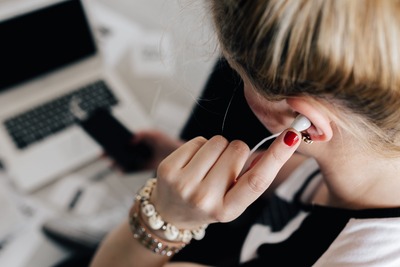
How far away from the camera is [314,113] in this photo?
0.50m

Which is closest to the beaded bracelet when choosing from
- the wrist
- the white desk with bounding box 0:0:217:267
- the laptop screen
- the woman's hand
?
the wrist

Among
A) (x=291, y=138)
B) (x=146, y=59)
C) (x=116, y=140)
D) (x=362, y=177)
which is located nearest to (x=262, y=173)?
(x=291, y=138)

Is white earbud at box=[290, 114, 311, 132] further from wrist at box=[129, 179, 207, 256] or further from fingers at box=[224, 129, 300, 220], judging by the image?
wrist at box=[129, 179, 207, 256]

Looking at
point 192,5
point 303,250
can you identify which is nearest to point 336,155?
point 303,250

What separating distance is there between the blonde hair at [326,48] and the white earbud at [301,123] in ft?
0.14

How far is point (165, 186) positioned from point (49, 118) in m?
0.55

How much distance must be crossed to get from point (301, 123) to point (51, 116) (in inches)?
29.0

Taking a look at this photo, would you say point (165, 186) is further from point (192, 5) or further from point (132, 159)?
point (132, 159)

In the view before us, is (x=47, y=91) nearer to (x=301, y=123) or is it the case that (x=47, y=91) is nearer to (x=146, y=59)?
(x=146, y=59)

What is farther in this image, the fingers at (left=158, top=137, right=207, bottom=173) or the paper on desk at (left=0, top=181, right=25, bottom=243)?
the paper on desk at (left=0, top=181, right=25, bottom=243)

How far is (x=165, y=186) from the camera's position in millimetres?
633

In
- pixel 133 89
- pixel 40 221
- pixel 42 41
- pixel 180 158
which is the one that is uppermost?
pixel 42 41

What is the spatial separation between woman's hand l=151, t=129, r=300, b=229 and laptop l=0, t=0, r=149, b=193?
478 millimetres

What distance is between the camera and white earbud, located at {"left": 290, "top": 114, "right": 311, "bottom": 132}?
Result: 1.74 ft
